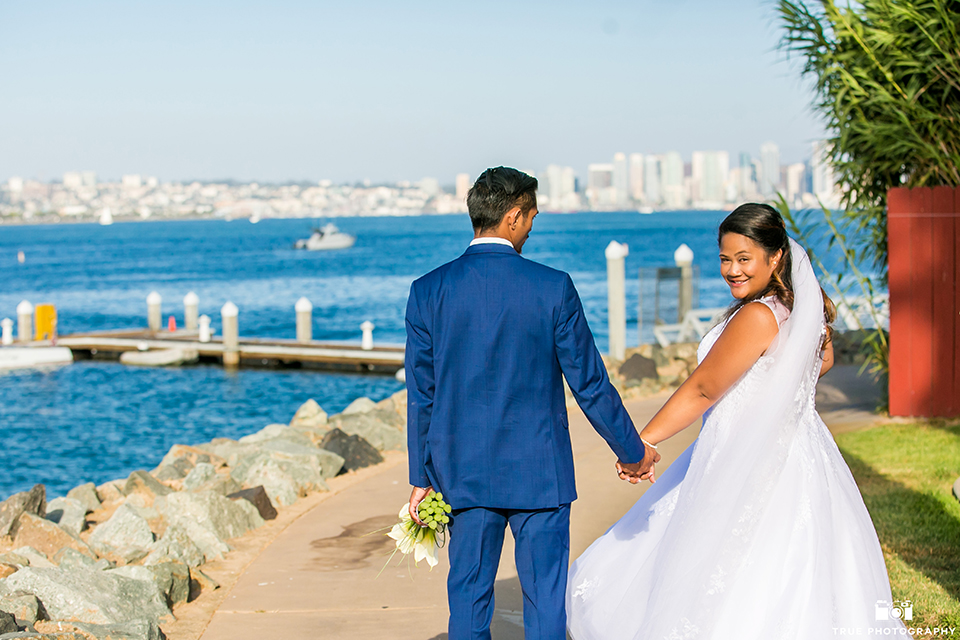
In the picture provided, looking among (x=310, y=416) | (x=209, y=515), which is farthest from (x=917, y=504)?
(x=310, y=416)

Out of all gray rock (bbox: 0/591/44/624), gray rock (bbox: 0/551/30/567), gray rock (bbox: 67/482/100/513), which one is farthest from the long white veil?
gray rock (bbox: 67/482/100/513)

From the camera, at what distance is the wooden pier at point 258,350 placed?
24594 millimetres

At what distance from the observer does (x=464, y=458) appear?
3.05 metres

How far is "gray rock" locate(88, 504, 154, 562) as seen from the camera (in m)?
5.71

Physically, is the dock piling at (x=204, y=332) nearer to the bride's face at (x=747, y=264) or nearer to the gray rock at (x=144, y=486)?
the gray rock at (x=144, y=486)

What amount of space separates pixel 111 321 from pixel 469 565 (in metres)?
44.4

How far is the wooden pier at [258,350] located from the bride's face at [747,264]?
20881 millimetres

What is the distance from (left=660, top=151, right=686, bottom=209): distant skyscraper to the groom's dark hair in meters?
184

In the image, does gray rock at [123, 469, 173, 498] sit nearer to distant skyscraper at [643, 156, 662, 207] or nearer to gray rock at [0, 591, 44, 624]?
gray rock at [0, 591, 44, 624]

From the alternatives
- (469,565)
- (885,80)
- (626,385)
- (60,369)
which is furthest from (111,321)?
(469,565)

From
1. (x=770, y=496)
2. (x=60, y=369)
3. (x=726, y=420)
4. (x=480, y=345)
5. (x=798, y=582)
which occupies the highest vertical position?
(x=480, y=345)

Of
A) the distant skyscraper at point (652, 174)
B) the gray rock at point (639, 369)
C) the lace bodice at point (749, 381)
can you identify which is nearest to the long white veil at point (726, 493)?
the lace bodice at point (749, 381)

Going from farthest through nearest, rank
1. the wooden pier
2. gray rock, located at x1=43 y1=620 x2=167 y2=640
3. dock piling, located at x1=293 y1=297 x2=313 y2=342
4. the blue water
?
dock piling, located at x1=293 y1=297 x2=313 y2=342
the wooden pier
the blue water
gray rock, located at x1=43 y1=620 x2=167 y2=640

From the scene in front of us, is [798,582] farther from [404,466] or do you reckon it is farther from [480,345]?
[404,466]
